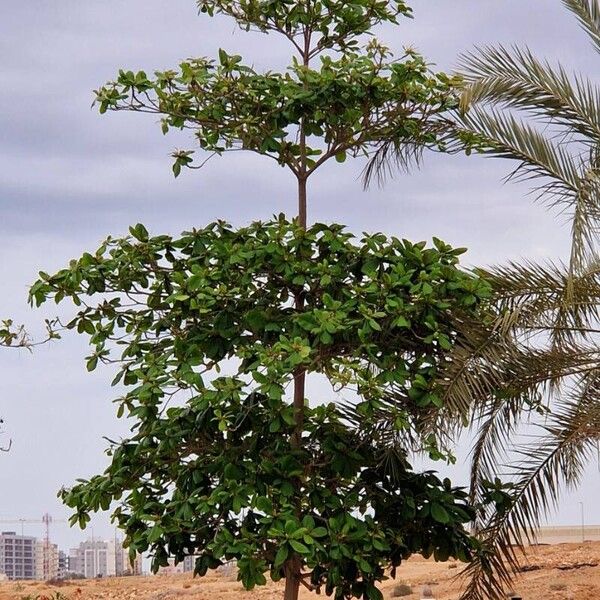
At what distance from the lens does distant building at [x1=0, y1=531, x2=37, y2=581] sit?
127 ft

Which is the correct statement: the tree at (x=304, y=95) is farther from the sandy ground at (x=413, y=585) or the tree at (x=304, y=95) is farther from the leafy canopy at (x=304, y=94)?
the sandy ground at (x=413, y=585)

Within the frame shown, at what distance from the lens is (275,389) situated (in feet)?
30.9

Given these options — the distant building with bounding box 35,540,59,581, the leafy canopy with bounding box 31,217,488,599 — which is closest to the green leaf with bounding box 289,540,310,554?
the leafy canopy with bounding box 31,217,488,599

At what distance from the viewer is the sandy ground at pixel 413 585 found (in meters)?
14.7

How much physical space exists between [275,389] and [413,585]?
25.7 ft

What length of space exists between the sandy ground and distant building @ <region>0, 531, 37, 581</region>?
Answer: 18.9 m

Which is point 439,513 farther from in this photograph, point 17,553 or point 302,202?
point 17,553

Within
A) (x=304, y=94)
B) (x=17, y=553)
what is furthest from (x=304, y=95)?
(x=17, y=553)

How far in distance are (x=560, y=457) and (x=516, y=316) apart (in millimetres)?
1595

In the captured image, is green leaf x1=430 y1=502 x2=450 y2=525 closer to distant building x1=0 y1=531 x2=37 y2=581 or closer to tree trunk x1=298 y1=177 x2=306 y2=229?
tree trunk x1=298 y1=177 x2=306 y2=229

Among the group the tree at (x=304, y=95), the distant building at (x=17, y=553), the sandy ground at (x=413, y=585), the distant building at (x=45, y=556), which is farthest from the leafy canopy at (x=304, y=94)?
the distant building at (x=17, y=553)

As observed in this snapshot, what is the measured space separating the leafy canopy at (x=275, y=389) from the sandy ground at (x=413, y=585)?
3.50m

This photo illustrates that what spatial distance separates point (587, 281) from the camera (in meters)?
10.9

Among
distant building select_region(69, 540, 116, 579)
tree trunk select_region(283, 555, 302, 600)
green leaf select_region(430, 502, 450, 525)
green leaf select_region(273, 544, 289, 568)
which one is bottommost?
distant building select_region(69, 540, 116, 579)
